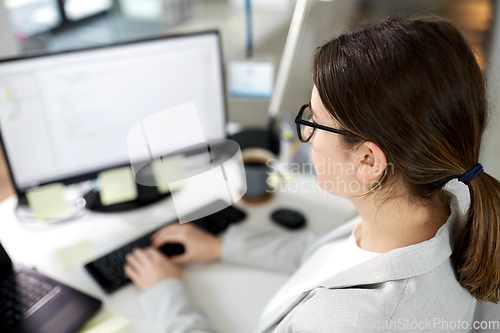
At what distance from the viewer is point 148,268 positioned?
84 cm

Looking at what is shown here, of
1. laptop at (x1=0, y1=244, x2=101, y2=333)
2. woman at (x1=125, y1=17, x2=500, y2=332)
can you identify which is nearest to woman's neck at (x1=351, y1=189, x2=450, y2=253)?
woman at (x1=125, y1=17, x2=500, y2=332)

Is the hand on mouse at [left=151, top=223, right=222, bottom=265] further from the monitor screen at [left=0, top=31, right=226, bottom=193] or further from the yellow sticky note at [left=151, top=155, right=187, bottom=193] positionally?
the monitor screen at [left=0, top=31, right=226, bottom=193]

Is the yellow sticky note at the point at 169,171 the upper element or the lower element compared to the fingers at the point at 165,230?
upper

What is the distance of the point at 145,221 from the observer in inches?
41.0

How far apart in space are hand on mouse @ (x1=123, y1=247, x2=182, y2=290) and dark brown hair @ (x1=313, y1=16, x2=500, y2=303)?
48cm

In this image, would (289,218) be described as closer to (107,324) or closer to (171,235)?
(171,235)

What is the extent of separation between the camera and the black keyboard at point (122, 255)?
830mm

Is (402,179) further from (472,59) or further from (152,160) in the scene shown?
(152,160)

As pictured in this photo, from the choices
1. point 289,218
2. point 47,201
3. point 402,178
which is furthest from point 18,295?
point 402,178

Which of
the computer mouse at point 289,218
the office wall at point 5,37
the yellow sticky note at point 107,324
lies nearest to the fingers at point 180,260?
the yellow sticky note at point 107,324

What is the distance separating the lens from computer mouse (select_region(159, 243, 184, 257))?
917 mm

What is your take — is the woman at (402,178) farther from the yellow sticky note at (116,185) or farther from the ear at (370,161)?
the yellow sticky note at (116,185)

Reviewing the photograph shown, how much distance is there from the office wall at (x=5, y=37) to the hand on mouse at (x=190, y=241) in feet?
2.23

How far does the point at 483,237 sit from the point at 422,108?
22cm
